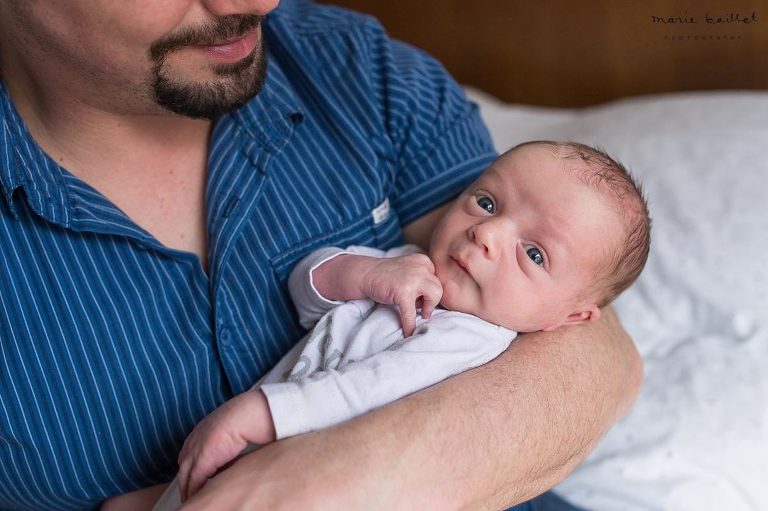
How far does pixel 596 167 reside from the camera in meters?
1.28

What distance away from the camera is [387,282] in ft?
3.90

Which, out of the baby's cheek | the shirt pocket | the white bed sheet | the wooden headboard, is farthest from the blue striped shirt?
the wooden headboard

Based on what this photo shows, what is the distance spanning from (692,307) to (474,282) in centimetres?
63

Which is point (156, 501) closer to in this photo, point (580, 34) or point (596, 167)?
point (596, 167)

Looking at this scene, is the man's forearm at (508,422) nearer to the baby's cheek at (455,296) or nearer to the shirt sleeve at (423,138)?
the baby's cheek at (455,296)

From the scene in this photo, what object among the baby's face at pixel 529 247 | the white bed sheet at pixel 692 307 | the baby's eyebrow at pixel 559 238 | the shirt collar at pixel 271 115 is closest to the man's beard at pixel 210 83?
the shirt collar at pixel 271 115

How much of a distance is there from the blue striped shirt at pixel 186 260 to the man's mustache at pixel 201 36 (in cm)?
19

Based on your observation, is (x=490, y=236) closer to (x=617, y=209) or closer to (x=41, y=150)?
(x=617, y=209)

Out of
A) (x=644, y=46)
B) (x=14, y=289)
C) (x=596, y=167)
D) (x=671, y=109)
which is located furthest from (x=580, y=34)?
(x=14, y=289)

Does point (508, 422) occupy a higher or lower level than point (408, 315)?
lower

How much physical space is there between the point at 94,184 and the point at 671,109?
123cm

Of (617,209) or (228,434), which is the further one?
(617,209)

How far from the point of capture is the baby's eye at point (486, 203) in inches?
50.9

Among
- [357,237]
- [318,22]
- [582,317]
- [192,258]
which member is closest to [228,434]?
[192,258]
